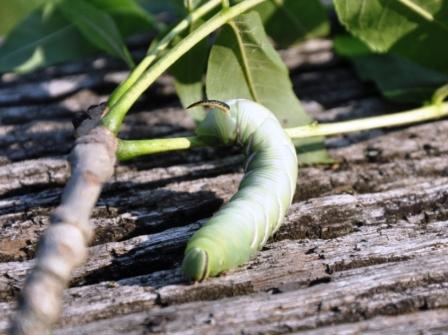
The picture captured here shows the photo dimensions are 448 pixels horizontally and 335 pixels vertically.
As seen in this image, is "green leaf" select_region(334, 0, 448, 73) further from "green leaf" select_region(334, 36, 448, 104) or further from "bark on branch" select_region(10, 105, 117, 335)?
"bark on branch" select_region(10, 105, 117, 335)

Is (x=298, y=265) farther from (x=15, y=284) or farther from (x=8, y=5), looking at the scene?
(x=8, y=5)

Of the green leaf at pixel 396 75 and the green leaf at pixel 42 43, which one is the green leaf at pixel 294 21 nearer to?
the green leaf at pixel 396 75

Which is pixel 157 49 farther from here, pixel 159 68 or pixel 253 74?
pixel 253 74

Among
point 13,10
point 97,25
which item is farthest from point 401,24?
point 13,10

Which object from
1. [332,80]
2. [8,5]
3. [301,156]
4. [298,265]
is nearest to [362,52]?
[332,80]

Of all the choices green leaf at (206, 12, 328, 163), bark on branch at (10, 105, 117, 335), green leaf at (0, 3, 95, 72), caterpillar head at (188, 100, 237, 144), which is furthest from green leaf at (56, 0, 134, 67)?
bark on branch at (10, 105, 117, 335)

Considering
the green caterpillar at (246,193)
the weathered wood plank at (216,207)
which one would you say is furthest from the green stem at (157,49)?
the weathered wood plank at (216,207)

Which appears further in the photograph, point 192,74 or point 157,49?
point 192,74

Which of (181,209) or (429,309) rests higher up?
(181,209)
